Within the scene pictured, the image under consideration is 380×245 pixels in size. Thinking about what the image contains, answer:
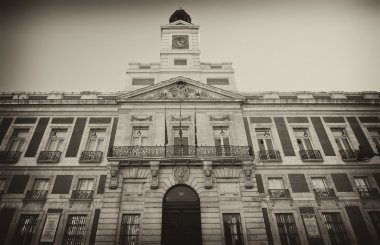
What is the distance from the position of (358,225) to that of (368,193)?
2463mm

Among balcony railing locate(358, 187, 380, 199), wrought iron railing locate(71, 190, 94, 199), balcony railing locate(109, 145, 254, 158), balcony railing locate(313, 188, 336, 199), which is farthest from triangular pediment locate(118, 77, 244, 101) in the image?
balcony railing locate(358, 187, 380, 199)

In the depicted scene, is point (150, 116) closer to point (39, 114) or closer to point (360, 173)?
point (39, 114)

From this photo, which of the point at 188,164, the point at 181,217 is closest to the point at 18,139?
the point at 188,164

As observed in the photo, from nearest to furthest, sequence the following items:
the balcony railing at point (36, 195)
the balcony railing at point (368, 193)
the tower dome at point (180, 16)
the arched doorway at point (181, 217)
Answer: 1. the arched doorway at point (181, 217)
2. the balcony railing at point (36, 195)
3. the balcony railing at point (368, 193)
4. the tower dome at point (180, 16)

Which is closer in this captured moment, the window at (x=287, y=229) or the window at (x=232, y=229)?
the window at (x=232, y=229)

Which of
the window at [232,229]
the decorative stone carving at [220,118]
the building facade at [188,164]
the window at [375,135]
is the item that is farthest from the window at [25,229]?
the window at [375,135]

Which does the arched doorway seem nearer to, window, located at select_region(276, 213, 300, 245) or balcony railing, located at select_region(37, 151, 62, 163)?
window, located at select_region(276, 213, 300, 245)

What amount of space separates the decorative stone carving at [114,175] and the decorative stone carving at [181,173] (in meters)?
3.56

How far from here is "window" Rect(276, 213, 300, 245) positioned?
15234 mm

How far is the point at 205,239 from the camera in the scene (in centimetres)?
1470

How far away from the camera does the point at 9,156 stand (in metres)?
17.8

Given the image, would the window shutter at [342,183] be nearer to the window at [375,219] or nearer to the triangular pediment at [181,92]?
the window at [375,219]

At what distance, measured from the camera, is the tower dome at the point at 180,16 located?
28.0 metres

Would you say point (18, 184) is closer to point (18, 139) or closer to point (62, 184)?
point (62, 184)
